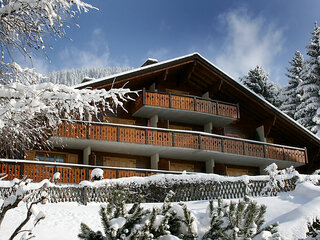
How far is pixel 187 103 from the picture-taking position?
72.1ft

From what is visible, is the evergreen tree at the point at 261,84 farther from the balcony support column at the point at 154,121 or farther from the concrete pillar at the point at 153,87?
the balcony support column at the point at 154,121

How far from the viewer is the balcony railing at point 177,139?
737 inches

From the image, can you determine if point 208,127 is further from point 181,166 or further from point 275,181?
point 275,181

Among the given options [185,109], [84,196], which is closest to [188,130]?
[185,109]

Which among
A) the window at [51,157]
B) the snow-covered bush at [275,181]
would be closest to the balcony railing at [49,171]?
the window at [51,157]

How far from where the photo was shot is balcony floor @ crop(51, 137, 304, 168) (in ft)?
63.2

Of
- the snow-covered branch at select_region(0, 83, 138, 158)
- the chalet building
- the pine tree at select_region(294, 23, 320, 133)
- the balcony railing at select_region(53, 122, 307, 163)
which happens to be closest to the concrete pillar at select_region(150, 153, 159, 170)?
the chalet building

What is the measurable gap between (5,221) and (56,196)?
Result: 333 cm

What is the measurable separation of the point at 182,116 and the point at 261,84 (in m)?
15.5

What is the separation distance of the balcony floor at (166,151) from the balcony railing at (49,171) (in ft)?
5.13

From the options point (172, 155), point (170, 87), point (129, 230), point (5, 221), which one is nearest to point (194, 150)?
point (172, 155)

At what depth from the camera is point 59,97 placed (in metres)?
7.15

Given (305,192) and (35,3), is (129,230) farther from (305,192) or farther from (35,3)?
(305,192)

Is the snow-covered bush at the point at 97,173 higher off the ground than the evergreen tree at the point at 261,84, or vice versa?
the evergreen tree at the point at 261,84
